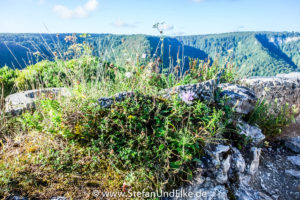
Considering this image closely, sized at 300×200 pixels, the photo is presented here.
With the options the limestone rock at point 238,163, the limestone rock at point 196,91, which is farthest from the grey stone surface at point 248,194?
the limestone rock at point 196,91

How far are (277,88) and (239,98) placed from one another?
3.36m

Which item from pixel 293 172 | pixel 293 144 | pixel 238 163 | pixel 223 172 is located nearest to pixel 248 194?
pixel 238 163

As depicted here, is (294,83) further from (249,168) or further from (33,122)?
(33,122)

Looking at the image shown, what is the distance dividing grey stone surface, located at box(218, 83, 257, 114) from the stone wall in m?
1.62

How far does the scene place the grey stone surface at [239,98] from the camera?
3.39m

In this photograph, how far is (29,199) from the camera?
1.59 m

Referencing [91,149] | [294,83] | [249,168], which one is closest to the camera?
[91,149]

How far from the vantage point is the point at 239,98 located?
344 cm

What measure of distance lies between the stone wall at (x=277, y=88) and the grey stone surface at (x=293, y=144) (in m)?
1.39

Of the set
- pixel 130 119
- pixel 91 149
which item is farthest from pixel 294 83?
pixel 91 149

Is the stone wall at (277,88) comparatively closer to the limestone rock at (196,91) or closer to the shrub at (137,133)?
the limestone rock at (196,91)

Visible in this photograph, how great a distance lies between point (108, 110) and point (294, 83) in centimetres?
713

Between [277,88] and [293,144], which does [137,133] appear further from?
[277,88]

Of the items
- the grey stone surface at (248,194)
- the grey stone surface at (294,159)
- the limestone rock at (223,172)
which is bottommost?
the grey stone surface at (294,159)
